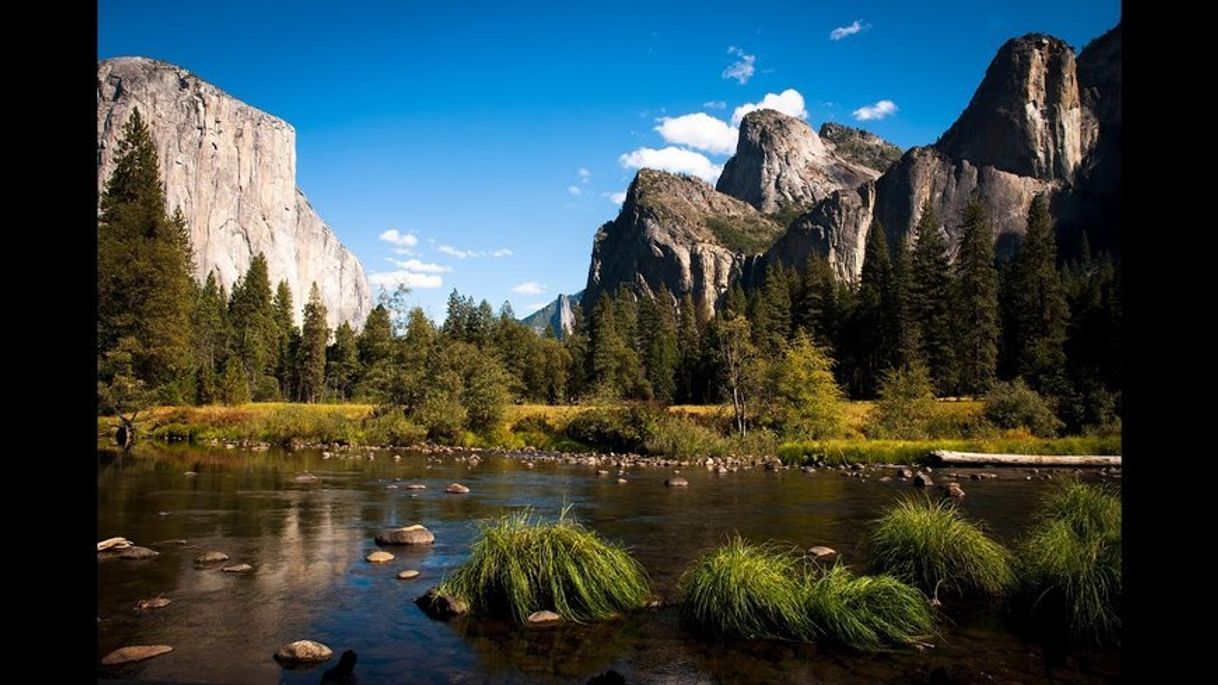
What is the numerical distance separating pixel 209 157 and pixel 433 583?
634 feet

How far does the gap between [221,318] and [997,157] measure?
531ft

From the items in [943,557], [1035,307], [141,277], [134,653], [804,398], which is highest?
[141,277]

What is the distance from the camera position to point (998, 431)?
138 ft

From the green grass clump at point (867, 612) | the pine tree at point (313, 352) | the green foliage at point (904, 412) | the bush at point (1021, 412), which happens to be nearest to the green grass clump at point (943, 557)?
the green grass clump at point (867, 612)

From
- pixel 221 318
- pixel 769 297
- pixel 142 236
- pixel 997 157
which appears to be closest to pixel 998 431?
pixel 769 297

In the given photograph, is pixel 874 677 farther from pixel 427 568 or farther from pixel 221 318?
pixel 221 318

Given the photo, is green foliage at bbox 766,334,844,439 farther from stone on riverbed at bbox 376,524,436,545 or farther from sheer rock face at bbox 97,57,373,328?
sheer rock face at bbox 97,57,373,328

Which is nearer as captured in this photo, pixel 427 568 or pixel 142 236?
pixel 427 568

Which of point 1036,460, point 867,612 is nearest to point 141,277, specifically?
point 867,612

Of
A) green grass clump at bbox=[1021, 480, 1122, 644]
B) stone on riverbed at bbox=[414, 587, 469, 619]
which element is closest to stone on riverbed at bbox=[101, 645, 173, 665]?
stone on riverbed at bbox=[414, 587, 469, 619]

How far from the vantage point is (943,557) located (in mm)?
10711

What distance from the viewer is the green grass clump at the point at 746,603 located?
28.8ft

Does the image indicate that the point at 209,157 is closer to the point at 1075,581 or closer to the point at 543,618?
the point at 543,618

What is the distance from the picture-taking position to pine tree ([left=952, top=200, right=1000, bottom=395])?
61.1 meters
